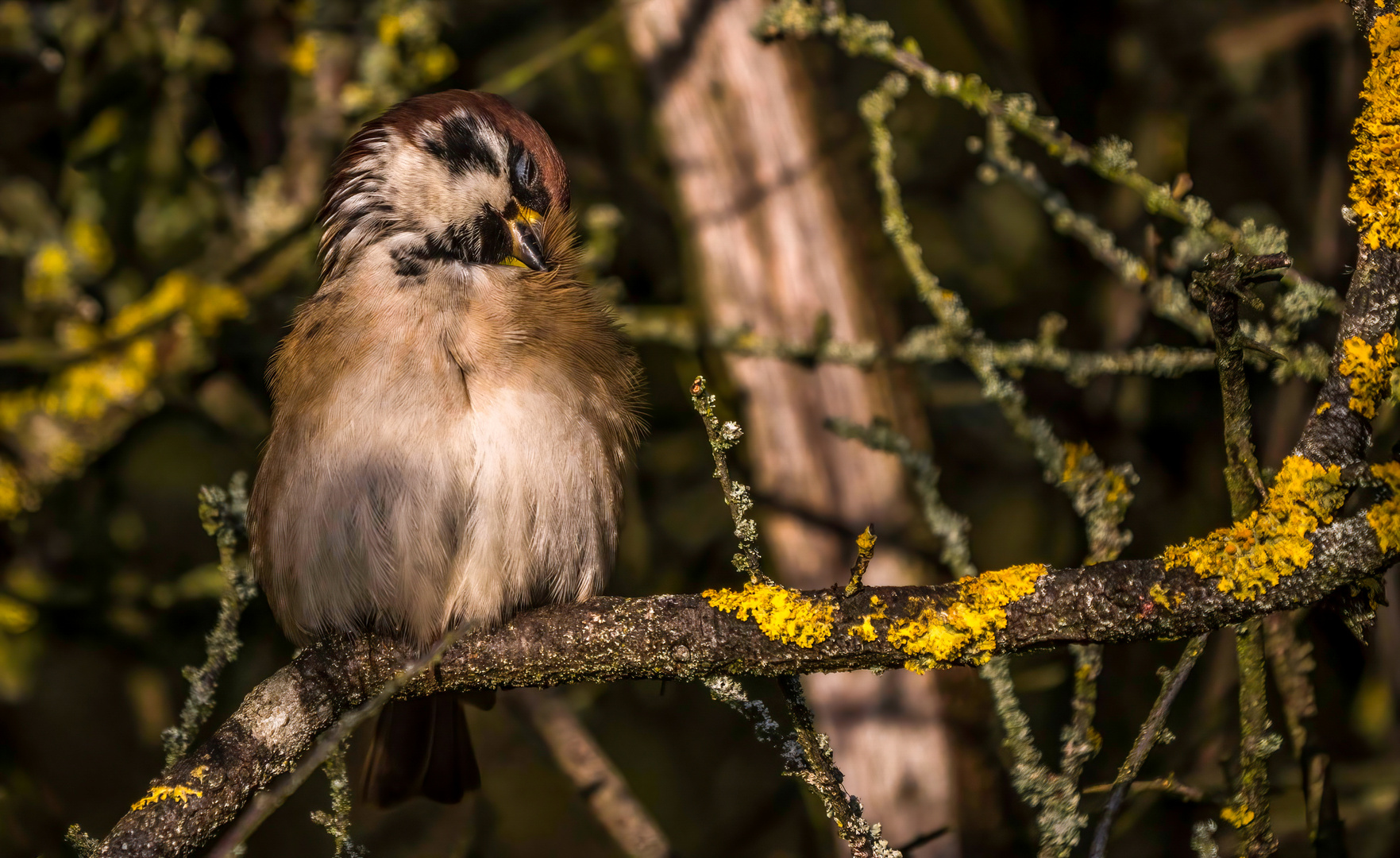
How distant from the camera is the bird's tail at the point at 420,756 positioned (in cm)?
257

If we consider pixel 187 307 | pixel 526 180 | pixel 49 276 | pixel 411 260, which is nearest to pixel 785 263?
pixel 526 180

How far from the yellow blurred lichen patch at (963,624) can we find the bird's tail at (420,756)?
1.36 m

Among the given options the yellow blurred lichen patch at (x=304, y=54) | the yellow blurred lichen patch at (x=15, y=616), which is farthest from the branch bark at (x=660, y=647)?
the yellow blurred lichen patch at (x=304, y=54)

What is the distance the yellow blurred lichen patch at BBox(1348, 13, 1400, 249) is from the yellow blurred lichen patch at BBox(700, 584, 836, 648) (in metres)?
1.03

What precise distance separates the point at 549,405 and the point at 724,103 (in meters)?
1.64

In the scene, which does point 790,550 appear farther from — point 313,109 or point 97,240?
point 97,240

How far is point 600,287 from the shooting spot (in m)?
3.37

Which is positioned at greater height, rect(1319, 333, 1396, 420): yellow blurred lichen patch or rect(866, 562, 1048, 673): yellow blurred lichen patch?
rect(1319, 333, 1396, 420): yellow blurred lichen patch

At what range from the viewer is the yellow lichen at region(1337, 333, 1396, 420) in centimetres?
156

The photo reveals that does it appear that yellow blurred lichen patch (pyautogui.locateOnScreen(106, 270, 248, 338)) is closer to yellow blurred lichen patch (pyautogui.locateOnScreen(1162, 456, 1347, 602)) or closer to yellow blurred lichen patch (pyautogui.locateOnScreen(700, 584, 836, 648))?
yellow blurred lichen patch (pyautogui.locateOnScreen(700, 584, 836, 648))

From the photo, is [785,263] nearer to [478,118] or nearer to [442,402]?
[478,118]

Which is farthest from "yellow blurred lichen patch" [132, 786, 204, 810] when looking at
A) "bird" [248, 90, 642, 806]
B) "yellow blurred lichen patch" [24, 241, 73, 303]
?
"yellow blurred lichen patch" [24, 241, 73, 303]

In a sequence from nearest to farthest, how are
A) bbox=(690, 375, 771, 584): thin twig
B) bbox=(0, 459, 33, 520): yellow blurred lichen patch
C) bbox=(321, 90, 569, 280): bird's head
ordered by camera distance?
bbox=(690, 375, 771, 584): thin twig → bbox=(321, 90, 569, 280): bird's head → bbox=(0, 459, 33, 520): yellow blurred lichen patch

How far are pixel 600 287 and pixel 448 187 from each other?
3.45ft
